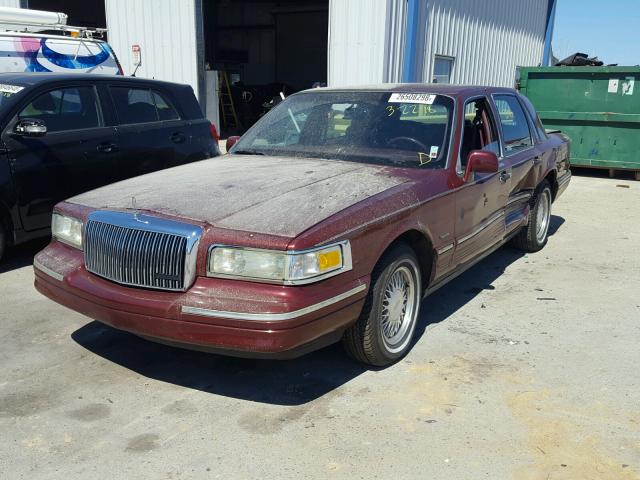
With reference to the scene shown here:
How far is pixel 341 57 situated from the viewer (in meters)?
11.5

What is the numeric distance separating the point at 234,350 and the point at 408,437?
948 mm

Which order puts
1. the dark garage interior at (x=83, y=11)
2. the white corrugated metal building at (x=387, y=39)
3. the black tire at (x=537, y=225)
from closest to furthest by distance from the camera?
1. the black tire at (x=537, y=225)
2. the white corrugated metal building at (x=387, y=39)
3. the dark garage interior at (x=83, y=11)

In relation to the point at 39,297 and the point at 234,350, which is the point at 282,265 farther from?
the point at 39,297

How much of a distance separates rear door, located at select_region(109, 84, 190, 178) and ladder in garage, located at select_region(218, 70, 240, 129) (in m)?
13.7

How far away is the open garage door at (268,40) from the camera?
25.5 metres

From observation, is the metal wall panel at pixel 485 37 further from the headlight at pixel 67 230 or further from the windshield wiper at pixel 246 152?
the headlight at pixel 67 230

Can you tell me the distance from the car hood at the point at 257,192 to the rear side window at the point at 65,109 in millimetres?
2125


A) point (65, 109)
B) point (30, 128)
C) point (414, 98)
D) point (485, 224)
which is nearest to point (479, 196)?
point (485, 224)

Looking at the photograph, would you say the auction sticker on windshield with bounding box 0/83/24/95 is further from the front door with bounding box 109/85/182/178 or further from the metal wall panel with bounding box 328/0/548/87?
the metal wall panel with bounding box 328/0/548/87

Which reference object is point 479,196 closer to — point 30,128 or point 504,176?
point 504,176

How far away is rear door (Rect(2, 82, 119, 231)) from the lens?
5.45 meters

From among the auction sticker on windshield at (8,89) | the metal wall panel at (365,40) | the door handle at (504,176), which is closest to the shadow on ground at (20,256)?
the auction sticker on windshield at (8,89)

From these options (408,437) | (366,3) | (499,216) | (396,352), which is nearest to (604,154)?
(366,3)

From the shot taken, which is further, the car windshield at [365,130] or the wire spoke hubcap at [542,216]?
the wire spoke hubcap at [542,216]
